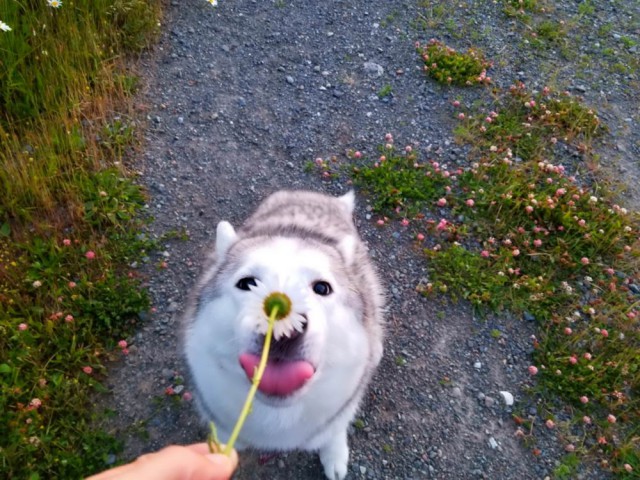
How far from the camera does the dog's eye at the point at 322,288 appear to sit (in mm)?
2623

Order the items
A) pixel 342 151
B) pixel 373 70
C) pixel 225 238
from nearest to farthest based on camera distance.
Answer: pixel 225 238
pixel 342 151
pixel 373 70

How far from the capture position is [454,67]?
6.56m

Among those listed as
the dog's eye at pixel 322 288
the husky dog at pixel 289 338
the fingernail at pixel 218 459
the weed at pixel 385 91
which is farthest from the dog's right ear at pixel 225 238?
the weed at pixel 385 91

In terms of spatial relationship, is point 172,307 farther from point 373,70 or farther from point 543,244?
point 373,70

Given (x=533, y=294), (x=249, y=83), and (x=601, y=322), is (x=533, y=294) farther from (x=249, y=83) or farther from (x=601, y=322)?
(x=249, y=83)

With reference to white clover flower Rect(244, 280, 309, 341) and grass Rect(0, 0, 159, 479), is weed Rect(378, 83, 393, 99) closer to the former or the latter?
grass Rect(0, 0, 159, 479)

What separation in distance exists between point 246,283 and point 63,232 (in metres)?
2.83

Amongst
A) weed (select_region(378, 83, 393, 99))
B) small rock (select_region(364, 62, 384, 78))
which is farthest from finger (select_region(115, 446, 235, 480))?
small rock (select_region(364, 62, 384, 78))

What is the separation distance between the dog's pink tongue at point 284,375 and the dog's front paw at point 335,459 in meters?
1.55

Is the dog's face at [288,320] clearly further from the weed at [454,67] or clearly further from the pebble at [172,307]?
the weed at [454,67]

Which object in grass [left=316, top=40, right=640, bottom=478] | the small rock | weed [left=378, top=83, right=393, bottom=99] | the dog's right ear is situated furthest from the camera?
the small rock

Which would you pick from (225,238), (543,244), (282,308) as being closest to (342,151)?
A: (543,244)

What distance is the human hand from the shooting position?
122 cm

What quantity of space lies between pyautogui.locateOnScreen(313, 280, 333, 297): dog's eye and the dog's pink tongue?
1.59 feet
